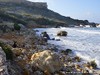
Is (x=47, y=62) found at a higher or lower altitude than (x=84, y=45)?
higher

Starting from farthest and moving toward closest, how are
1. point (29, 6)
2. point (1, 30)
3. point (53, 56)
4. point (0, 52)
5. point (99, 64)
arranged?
point (29, 6), point (1, 30), point (99, 64), point (53, 56), point (0, 52)

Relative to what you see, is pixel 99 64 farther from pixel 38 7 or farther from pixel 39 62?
pixel 38 7

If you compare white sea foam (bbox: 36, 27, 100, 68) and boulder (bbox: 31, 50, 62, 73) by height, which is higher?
boulder (bbox: 31, 50, 62, 73)

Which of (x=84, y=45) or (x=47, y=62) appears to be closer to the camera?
(x=47, y=62)

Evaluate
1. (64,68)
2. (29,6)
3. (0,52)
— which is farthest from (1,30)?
(29,6)

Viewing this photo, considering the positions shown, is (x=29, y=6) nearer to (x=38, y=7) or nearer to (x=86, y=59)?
(x=38, y=7)

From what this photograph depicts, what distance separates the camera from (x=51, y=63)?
53.9 ft

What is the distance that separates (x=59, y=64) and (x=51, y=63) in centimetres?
76

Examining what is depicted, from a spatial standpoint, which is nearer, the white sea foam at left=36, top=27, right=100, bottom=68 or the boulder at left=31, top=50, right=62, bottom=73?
the boulder at left=31, top=50, right=62, bottom=73

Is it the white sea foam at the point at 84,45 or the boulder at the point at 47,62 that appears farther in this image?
the white sea foam at the point at 84,45

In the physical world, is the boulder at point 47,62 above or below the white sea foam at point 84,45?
above

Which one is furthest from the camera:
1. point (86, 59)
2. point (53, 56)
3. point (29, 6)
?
point (29, 6)

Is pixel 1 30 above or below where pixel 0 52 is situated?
below

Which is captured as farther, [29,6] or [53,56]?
[29,6]
